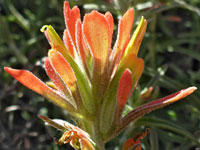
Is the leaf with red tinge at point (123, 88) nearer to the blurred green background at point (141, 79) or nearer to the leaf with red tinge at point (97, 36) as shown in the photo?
the leaf with red tinge at point (97, 36)

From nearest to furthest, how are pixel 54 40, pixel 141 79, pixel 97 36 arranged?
pixel 97 36, pixel 54 40, pixel 141 79

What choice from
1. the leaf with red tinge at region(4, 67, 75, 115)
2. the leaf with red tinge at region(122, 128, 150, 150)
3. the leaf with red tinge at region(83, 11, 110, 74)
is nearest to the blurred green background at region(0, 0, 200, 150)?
the leaf with red tinge at region(122, 128, 150, 150)

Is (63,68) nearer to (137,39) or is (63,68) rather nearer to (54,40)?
(54,40)

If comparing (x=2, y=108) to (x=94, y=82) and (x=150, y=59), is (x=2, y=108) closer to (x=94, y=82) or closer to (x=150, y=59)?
(x=150, y=59)

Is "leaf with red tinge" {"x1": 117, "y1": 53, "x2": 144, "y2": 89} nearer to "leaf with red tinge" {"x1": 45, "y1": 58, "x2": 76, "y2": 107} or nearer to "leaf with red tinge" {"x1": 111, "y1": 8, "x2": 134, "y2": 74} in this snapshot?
"leaf with red tinge" {"x1": 111, "y1": 8, "x2": 134, "y2": 74}

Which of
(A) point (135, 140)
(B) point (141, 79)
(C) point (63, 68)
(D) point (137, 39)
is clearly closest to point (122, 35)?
(D) point (137, 39)

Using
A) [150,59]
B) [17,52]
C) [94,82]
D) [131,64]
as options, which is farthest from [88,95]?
[17,52]

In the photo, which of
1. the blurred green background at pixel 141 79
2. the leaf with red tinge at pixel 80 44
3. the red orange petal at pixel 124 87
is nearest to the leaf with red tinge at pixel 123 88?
the red orange petal at pixel 124 87
